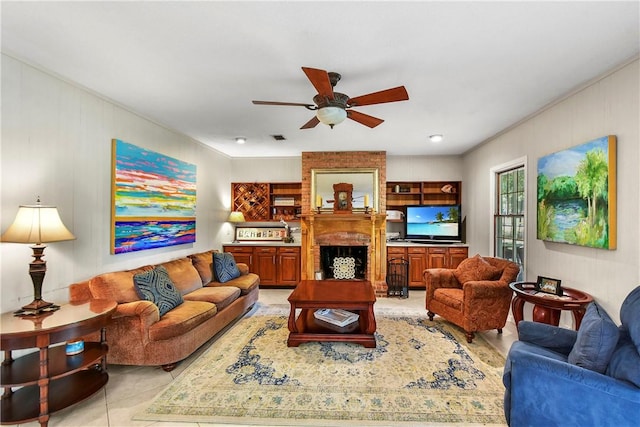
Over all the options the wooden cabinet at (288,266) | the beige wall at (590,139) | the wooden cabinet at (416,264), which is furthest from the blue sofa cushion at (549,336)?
the wooden cabinet at (288,266)

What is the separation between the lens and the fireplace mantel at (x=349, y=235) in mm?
5219

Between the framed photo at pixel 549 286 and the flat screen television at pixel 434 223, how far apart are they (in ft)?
8.96

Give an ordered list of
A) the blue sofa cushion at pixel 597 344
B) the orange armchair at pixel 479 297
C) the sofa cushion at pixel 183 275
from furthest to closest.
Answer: the sofa cushion at pixel 183 275
the orange armchair at pixel 479 297
the blue sofa cushion at pixel 597 344

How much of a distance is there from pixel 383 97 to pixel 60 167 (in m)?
2.85

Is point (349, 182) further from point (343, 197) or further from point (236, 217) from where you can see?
point (236, 217)

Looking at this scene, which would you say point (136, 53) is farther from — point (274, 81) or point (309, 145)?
point (309, 145)

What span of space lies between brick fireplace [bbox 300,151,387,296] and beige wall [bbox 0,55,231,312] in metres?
2.61

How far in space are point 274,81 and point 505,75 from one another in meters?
1.98

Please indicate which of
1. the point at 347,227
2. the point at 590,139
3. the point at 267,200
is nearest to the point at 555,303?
the point at 590,139

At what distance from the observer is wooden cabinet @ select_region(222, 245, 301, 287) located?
5527 millimetres

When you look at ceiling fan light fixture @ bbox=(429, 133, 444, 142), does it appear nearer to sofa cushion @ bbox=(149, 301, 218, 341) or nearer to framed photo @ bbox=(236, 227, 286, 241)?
framed photo @ bbox=(236, 227, 286, 241)

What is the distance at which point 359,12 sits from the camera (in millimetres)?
1673

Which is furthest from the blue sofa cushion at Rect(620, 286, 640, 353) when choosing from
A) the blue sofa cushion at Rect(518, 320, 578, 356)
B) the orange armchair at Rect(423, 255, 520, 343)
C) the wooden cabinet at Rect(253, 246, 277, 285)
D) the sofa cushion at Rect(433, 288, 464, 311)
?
the wooden cabinet at Rect(253, 246, 277, 285)

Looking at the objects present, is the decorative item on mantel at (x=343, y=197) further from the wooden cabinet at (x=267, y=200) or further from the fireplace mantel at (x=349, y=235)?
the wooden cabinet at (x=267, y=200)
